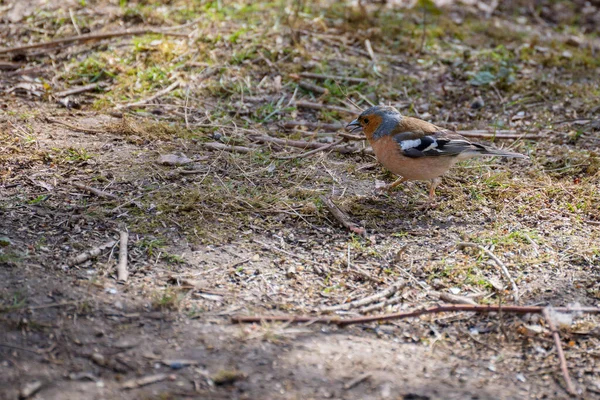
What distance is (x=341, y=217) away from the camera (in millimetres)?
4316

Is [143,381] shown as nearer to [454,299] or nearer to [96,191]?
[454,299]

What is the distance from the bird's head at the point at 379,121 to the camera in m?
4.77

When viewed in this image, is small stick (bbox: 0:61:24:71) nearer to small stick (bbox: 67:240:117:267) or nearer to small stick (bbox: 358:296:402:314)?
small stick (bbox: 67:240:117:267)

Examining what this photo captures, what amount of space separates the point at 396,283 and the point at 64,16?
476 cm

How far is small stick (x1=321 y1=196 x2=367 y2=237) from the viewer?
4.22 m

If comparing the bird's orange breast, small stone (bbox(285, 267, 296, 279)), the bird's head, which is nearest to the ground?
small stone (bbox(285, 267, 296, 279))

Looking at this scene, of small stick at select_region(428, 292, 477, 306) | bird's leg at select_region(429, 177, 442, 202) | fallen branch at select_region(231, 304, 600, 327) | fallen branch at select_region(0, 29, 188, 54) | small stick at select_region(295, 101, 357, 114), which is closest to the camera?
fallen branch at select_region(231, 304, 600, 327)

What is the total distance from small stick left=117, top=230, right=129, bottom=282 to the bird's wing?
77.3 inches

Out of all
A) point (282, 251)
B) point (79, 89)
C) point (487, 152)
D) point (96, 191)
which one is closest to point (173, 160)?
point (96, 191)

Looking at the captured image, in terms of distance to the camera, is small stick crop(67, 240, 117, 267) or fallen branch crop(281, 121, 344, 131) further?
fallen branch crop(281, 121, 344, 131)

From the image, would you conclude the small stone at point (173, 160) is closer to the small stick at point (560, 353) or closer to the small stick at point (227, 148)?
the small stick at point (227, 148)

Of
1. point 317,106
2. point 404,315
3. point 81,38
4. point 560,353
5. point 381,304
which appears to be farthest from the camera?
point 81,38

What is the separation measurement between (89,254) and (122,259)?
0.19 meters

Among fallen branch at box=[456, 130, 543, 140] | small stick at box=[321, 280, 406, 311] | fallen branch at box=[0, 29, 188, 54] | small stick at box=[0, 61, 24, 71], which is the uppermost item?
fallen branch at box=[0, 29, 188, 54]
